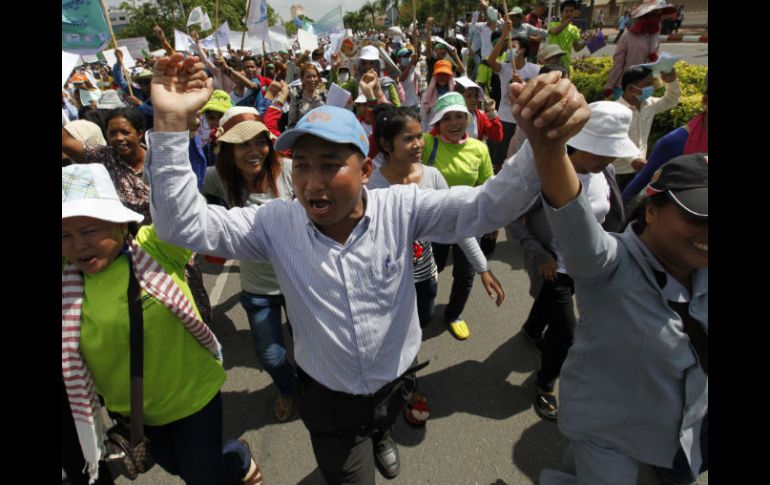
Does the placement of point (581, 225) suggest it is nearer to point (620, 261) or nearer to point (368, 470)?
point (620, 261)

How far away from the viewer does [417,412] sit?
105 inches

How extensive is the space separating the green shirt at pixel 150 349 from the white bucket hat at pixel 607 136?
188cm

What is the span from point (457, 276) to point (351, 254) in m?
1.98

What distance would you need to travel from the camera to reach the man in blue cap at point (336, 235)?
1288 mm

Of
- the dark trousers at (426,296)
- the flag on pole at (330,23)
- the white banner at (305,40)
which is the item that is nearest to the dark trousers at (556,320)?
the dark trousers at (426,296)

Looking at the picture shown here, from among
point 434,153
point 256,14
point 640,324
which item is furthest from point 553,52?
point 640,324

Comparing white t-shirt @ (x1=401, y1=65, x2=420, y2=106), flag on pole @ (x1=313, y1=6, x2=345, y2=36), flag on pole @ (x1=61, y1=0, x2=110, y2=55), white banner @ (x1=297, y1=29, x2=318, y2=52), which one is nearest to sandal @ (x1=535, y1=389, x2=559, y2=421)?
flag on pole @ (x1=61, y1=0, x2=110, y2=55)

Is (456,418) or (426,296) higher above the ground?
(426,296)

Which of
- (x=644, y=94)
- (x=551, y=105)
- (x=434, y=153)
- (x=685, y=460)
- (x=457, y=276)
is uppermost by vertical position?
(x=551, y=105)

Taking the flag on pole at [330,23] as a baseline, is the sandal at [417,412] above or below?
below

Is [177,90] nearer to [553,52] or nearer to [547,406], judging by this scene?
[547,406]

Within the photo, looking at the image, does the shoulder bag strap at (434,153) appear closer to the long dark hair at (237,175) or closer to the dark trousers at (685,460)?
the long dark hair at (237,175)
